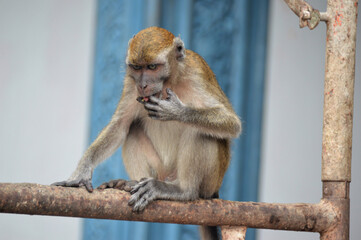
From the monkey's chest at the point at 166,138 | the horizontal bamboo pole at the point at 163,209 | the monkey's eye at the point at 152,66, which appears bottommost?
the horizontal bamboo pole at the point at 163,209

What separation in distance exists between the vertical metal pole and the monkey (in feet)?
2.26

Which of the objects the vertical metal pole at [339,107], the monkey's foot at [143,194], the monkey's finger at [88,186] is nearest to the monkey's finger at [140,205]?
the monkey's foot at [143,194]

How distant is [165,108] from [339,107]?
3.29 feet

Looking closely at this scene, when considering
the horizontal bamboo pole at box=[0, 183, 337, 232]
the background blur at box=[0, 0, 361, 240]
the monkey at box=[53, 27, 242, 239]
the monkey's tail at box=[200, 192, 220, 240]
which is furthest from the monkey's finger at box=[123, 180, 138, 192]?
the background blur at box=[0, 0, 361, 240]

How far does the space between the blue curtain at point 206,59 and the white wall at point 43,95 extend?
1.49ft

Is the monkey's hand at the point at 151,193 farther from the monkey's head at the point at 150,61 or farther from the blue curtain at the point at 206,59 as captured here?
the blue curtain at the point at 206,59

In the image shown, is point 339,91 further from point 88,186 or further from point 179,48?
point 88,186

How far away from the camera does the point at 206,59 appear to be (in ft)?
17.8

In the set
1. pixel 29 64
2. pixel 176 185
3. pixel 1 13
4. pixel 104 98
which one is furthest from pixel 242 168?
pixel 1 13

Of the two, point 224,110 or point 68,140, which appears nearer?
point 224,110

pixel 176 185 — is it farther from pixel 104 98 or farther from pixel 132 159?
pixel 104 98

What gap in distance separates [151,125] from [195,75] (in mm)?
491

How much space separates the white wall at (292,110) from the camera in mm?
5707

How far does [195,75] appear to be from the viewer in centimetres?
419
